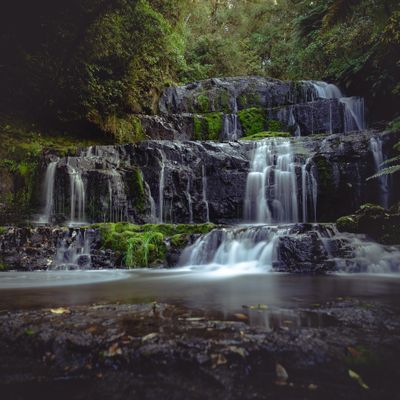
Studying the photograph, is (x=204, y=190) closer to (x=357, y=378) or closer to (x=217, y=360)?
(x=217, y=360)

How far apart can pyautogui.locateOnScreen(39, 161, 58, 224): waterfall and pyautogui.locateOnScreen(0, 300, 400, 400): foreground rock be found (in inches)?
343

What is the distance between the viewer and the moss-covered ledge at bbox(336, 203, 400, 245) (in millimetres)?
6859

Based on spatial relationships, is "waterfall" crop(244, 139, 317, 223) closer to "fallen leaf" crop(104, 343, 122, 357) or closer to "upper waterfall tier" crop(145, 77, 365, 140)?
"upper waterfall tier" crop(145, 77, 365, 140)

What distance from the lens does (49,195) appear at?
10.7 meters

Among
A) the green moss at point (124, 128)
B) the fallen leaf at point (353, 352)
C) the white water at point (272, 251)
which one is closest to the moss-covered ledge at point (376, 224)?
the white water at point (272, 251)

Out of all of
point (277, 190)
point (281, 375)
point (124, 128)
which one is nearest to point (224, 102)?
point (124, 128)

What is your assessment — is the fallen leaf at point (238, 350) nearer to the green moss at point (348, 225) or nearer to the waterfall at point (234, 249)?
the waterfall at point (234, 249)

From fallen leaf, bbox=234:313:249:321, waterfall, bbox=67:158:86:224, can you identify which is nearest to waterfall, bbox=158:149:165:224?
waterfall, bbox=67:158:86:224

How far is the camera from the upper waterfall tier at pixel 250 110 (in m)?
15.1

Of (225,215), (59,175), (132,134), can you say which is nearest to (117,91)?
(132,134)

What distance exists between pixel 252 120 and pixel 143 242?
10.8 metres

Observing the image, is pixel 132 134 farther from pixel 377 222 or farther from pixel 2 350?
pixel 2 350

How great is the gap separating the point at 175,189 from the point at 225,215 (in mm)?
1827

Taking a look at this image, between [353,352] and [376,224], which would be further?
[376,224]
